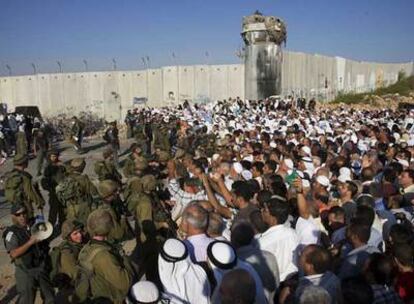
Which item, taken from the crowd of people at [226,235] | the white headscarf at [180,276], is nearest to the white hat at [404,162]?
the crowd of people at [226,235]

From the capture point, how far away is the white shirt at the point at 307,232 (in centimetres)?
430

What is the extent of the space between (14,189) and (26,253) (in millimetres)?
2804

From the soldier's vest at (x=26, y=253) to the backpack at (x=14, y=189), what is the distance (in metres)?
2.52

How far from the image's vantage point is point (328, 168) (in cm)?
745

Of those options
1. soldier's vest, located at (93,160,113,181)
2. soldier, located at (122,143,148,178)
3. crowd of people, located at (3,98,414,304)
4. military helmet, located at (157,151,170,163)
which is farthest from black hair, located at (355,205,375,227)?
military helmet, located at (157,151,170,163)

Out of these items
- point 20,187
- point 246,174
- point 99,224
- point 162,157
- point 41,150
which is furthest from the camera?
point 41,150

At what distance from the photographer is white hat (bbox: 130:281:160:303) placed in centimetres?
277

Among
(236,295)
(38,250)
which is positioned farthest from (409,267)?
(38,250)

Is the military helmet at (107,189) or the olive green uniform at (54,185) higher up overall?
the military helmet at (107,189)

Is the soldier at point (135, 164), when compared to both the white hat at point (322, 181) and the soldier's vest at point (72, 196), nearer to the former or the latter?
the soldier's vest at point (72, 196)

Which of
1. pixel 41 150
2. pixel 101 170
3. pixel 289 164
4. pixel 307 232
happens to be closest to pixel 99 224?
pixel 307 232

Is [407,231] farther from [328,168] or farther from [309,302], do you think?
[328,168]

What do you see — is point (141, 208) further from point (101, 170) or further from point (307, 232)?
point (101, 170)

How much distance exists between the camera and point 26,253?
4.46 metres
